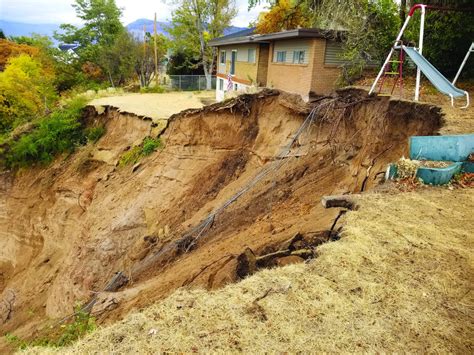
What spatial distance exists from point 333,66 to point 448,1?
4402 millimetres

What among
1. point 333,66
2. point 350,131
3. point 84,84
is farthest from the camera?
point 84,84

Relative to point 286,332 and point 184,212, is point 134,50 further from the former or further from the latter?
point 286,332

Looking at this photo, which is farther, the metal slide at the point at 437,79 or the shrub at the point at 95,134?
the shrub at the point at 95,134

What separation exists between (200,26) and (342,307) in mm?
32161

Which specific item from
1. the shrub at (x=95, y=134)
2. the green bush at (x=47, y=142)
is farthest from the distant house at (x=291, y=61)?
the green bush at (x=47, y=142)

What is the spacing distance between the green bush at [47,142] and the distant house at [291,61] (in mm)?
9322

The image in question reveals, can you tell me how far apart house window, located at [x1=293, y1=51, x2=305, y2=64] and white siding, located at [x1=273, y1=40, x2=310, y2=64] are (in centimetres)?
16

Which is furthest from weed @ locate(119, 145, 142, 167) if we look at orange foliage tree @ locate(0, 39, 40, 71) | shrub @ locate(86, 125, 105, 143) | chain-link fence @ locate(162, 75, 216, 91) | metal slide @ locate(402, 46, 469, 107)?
orange foliage tree @ locate(0, 39, 40, 71)

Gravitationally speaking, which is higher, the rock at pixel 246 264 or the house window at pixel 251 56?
the house window at pixel 251 56

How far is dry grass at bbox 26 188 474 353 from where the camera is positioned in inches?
136

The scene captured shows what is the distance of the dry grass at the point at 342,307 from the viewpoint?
346 cm

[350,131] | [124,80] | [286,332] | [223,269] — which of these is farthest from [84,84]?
[286,332]

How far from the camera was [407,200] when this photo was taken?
5.91 m

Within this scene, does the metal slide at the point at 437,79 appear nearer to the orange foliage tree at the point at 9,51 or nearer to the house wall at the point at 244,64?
the house wall at the point at 244,64
